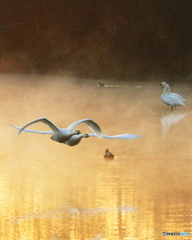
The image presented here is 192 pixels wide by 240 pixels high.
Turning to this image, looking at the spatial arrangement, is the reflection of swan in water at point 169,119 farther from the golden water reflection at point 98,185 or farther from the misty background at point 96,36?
the misty background at point 96,36

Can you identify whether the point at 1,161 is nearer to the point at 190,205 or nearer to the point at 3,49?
the point at 190,205

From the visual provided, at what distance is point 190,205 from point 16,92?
628 inches

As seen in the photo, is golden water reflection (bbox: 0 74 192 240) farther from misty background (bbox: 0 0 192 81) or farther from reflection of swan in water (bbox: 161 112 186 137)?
misty background (bbox: 0 0 192 81)

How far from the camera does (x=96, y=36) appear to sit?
34.8 metres

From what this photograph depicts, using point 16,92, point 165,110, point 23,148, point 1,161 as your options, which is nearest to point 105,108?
point 165,110

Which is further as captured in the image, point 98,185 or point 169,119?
point 169,119

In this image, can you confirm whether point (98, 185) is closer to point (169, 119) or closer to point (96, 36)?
point (169, 119)

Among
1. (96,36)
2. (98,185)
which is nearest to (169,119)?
(98,185)

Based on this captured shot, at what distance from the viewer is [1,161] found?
13844 mm

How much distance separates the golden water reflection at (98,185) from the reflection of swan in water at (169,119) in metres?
0.15

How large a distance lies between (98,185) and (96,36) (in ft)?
76.2

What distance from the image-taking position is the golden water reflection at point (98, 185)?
970cm

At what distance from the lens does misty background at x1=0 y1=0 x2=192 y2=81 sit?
33.2 meters

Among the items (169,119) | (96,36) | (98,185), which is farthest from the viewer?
(96,36)
